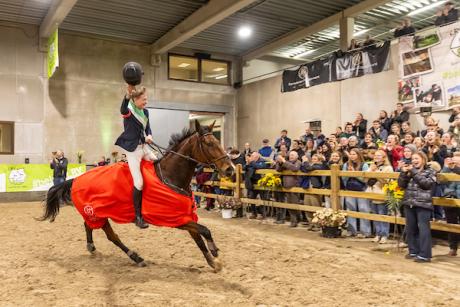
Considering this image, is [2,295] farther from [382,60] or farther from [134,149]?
[382,60]

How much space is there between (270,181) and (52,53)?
364 inches

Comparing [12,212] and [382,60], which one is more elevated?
[382,60]

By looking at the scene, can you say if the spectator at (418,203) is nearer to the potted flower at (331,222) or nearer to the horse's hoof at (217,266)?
the potted flower at (331,222)

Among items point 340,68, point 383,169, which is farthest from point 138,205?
point 340,68

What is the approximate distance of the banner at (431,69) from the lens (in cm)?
975

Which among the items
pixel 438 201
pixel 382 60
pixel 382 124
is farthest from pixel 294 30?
pixel 438 201

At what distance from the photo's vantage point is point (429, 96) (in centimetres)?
1020

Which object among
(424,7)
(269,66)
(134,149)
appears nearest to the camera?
(134,149)

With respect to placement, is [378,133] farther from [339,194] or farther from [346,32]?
[346,32]

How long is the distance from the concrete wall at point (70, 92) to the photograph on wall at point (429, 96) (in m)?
10.2

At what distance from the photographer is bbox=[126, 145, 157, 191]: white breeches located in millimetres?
4938

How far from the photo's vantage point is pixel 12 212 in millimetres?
11758

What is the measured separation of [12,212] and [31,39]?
710 centimetres

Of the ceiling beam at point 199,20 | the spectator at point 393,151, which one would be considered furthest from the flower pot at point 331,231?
the ceiling beam at point 199,20
